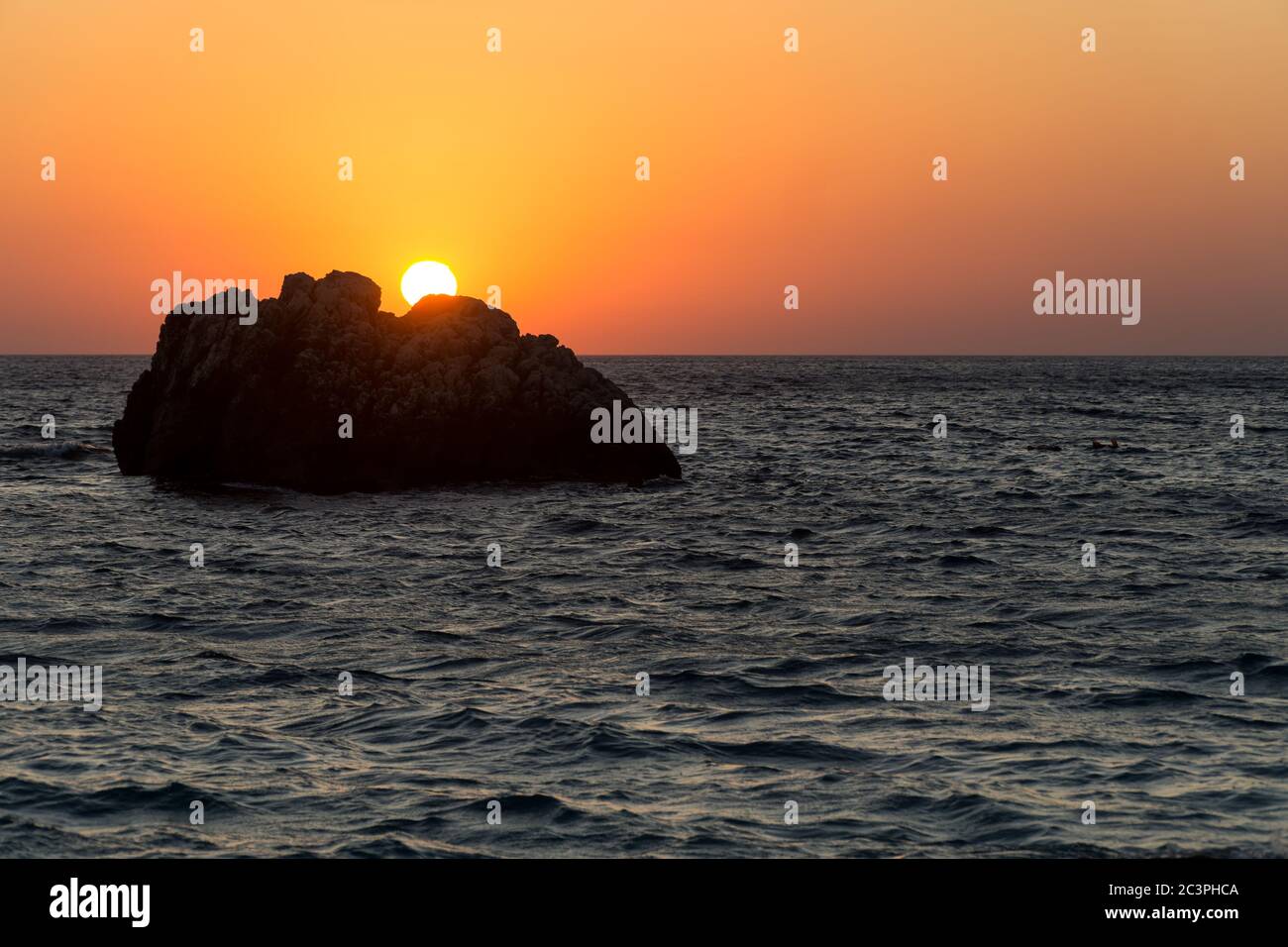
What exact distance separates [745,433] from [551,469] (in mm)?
27075

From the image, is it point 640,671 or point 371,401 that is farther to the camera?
point 371,401

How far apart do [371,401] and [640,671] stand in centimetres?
2252

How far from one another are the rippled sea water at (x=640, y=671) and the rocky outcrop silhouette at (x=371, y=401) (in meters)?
1.76

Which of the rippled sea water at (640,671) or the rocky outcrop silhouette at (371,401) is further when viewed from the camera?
the rocky outcrop silhouette at (371,401)

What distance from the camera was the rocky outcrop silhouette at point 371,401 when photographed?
3750cm

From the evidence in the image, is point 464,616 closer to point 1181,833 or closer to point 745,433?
point 1181,833

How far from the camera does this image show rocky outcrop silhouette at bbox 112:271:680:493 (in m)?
37.5

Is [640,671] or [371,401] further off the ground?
[371,401]

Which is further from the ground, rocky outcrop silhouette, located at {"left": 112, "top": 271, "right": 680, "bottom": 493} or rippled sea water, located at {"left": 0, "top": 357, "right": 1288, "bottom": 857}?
rocky outcrop silhouette, located at {"left": 112, "top": 271, "right": 680, "bottom": 493}

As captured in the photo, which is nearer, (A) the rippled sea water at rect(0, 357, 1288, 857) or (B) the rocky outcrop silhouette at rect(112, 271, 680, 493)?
(A) the rippled sea water at rect(0, 357, 1288, 857)

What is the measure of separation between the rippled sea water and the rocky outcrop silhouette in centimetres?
176

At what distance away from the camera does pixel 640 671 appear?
16.9 metres

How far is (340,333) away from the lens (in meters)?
38.9

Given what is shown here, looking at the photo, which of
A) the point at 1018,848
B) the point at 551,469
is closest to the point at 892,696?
the point at 1018,848
